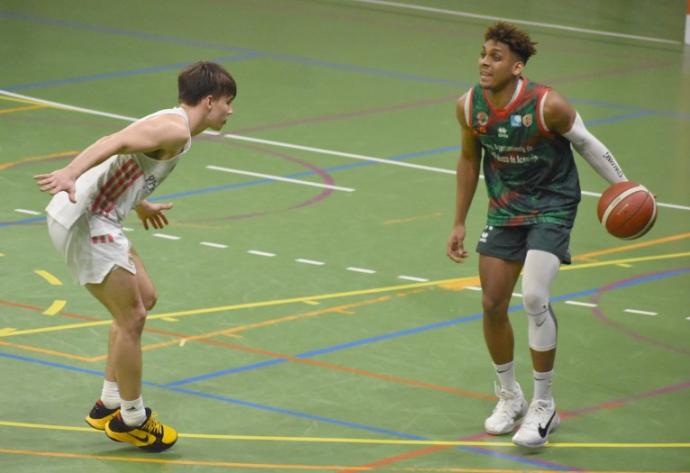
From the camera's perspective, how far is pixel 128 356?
7938mm

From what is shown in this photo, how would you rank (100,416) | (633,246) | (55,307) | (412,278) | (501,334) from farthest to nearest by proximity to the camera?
(633,246), (412,278), (55,307), (501,334), (100,416)

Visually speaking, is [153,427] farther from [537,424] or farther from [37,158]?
[37,158]

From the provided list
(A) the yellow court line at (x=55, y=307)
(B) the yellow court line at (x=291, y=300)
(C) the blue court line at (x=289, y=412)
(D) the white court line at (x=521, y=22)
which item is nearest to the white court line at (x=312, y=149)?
(B) the yellow court line at (x=291, y=300)

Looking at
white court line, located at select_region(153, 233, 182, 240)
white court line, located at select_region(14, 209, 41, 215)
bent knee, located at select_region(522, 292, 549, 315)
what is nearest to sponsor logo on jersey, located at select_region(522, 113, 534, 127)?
bent knee, located at select_region(522, 292, 549, 315)

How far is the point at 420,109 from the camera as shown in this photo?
17625mm

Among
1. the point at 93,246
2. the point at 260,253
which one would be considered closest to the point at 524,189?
the point at 93,246

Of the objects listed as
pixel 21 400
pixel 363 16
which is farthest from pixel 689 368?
pixel 363 16

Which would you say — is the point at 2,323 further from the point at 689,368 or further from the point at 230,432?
the point at 689,368

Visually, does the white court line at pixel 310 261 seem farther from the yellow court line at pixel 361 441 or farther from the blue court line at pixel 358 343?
the yellow court line at pixel 361 441

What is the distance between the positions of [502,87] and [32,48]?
12.5 metres

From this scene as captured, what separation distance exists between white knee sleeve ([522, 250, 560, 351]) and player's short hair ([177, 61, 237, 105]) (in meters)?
1.79

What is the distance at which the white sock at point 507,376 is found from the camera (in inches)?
344

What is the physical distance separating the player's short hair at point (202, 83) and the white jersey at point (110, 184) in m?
0.09

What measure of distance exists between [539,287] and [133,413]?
2.16m
